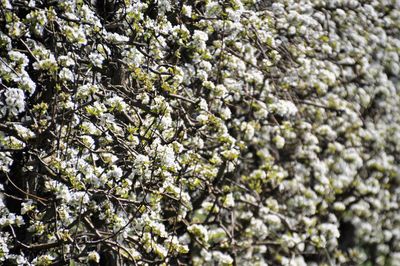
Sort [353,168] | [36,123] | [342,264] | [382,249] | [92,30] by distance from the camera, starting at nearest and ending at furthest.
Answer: [36,123] < [92,30] < [353,168] < [342,264] < [382,249]

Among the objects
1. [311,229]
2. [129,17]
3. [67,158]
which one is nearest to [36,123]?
[67,158]

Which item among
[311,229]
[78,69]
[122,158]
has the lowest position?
[311,229]

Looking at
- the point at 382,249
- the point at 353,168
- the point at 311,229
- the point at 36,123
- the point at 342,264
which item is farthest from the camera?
the point at 382,249

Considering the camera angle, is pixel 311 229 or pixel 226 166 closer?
pixel 226 166

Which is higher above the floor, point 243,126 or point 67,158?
point 67,158

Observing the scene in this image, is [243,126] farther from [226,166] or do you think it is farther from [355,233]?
[355,233]

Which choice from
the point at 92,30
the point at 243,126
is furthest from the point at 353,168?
the point at 92,30
